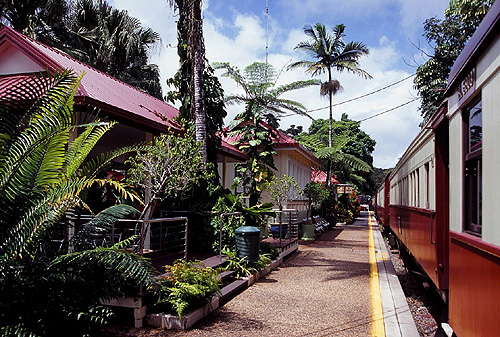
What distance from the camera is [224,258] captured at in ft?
29.4

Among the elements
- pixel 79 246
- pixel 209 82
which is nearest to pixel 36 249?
pixel 79 246

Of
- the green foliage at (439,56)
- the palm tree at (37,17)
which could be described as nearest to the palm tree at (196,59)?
the palm tree at (37,17)

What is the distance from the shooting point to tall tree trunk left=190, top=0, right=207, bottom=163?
33.1 feet

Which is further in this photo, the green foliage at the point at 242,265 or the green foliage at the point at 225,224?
the green foliage at the point at 225,224

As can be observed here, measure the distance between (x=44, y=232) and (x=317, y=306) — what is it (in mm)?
4347

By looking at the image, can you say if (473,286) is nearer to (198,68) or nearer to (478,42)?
(478,42)

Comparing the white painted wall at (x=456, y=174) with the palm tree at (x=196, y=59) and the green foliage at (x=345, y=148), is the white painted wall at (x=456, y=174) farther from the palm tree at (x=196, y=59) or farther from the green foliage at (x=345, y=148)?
the green foliage at (x=345, y=148)

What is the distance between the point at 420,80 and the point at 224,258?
18056 millimetres

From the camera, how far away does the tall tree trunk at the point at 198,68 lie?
398 inches

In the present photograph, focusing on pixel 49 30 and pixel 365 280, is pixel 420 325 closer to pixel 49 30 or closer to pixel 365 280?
pixel 365 280

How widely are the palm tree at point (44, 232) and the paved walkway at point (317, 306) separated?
4.64 feet

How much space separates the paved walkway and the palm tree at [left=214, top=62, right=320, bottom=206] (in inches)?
137

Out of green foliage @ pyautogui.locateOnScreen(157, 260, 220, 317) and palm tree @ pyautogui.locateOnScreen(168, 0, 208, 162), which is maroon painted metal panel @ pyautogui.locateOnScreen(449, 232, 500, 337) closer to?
green foliage @ pyautogui.locateOnScreen(157, 260, 220, 317)

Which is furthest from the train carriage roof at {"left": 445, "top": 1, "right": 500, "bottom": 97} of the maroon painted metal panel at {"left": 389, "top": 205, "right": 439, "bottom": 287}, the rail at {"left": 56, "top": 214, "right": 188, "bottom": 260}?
the rail at {"left": 56, "top": 214, "right": 188, "bottom": 260}
